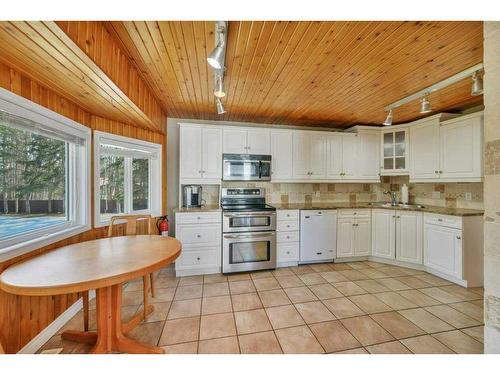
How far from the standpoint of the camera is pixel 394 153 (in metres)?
3.64

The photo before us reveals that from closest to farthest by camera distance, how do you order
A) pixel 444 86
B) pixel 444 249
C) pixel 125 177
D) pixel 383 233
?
pixel 444 86 < pixel 444 249 < pixel 125 177 < pixel 383 233

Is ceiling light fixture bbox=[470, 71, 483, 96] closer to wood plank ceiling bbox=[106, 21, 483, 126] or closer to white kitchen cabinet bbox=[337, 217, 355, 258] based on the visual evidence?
wood plank ceiling bbox=[106, 21, 483, 126]

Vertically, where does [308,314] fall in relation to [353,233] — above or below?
below

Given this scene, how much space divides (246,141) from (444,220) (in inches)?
116

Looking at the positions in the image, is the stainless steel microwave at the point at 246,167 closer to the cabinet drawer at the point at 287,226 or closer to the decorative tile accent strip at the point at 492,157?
the cabinet drawer at the point at 287,226

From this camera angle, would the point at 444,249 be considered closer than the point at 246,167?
Yes

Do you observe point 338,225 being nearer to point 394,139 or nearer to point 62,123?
point 394,139

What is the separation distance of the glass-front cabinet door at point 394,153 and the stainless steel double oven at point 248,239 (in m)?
2.26

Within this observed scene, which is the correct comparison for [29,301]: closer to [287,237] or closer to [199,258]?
[199,258]

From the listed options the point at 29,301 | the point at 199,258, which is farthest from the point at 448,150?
the point at 29,301

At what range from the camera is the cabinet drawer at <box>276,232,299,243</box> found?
320 centimetres

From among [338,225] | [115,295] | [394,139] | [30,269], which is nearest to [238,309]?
[115,295]

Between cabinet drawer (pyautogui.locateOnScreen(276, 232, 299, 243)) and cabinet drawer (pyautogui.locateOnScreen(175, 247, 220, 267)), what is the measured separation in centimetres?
94
